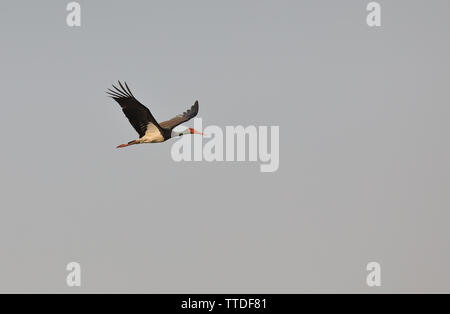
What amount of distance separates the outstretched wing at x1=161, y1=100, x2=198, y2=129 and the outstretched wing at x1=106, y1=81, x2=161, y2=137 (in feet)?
10.3

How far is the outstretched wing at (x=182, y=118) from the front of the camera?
33.7m

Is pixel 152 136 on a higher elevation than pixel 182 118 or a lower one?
lower

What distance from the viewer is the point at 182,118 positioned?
3488cm

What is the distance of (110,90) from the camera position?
28.2 m

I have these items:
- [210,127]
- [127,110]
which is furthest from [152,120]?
[210,127]

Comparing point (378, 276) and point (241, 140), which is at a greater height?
point (241, 140)

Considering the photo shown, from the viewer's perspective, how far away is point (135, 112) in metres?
29.0

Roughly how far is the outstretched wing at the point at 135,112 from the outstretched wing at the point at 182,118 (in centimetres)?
313

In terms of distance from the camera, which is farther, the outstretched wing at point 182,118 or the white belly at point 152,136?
the outstretched wing at point 182,118

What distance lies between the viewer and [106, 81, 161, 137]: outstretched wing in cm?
2812

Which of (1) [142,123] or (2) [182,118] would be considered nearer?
(1) [142,123]

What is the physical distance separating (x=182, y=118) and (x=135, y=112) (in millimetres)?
6012
